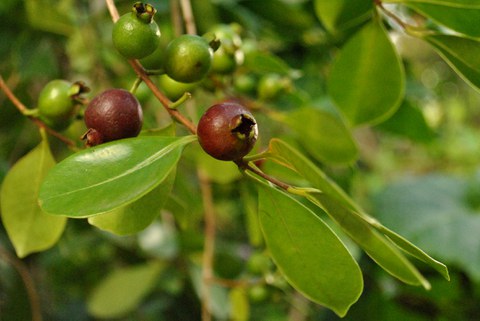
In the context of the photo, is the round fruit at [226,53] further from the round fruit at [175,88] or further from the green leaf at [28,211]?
the green leaf at [28,211]

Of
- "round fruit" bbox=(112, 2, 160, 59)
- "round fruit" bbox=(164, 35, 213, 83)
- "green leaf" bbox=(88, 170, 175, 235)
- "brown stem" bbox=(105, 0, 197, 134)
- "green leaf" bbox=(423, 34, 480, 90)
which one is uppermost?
"round fruit" bbox=(112, 2, 160, 59)

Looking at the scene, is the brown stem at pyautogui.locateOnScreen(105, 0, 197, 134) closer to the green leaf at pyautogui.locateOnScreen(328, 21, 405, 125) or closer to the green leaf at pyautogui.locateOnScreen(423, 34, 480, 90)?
the green leaf at pyautogui.locateOnScreen(423, 34, 480, 90)

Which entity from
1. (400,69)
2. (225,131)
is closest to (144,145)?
(225,131)

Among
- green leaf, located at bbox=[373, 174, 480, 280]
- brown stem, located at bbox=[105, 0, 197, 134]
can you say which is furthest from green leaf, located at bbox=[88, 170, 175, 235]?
green leaf, located at bbox=[373, 174, 480, 280]

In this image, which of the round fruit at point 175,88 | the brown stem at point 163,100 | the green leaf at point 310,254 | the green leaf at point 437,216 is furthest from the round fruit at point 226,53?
the green leaf at point 437,216

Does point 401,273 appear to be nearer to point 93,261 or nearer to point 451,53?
point 451,53
